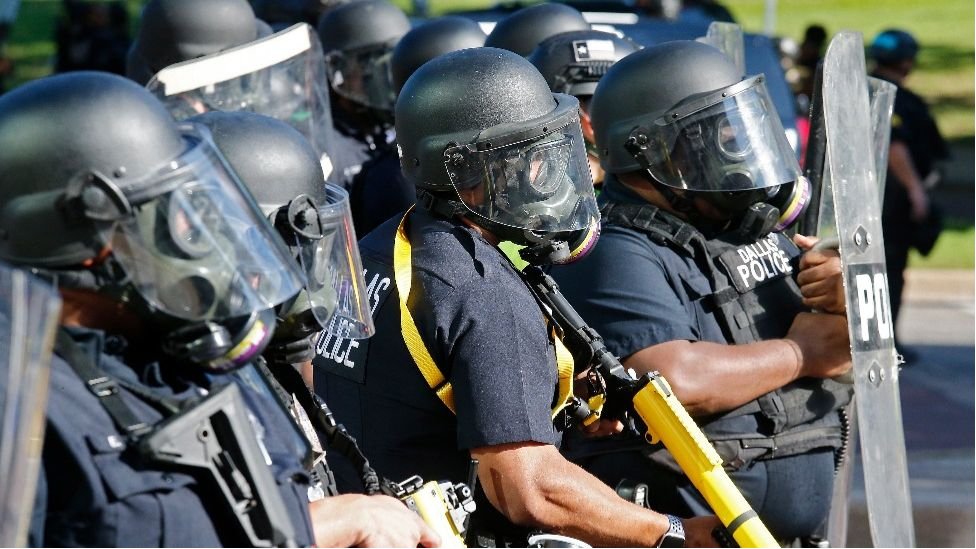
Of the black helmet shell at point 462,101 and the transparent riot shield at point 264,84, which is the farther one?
the transparent riot shield at point 264,84

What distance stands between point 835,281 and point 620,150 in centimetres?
69

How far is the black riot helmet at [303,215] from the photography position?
9.73 ft

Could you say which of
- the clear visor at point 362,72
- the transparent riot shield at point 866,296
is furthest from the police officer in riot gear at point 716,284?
the clear visor at point 362,72

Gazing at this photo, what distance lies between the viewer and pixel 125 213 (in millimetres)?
2301

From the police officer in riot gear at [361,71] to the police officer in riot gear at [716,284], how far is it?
7.47 ft

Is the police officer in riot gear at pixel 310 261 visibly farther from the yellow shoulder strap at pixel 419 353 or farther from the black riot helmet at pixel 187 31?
the black riot helmet at pixel 187 31

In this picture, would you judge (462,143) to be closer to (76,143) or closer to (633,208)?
(633,208)

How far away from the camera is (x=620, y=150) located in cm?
405

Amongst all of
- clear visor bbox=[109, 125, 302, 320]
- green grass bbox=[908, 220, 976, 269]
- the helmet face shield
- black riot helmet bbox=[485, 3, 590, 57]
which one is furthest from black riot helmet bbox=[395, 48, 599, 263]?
Result: green grass bbox=[908, 220, 976, 269]

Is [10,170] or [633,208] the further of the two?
[633,208]

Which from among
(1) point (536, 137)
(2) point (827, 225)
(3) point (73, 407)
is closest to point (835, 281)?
(2) point (827, 225)

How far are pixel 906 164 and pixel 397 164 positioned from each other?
14.8 feet

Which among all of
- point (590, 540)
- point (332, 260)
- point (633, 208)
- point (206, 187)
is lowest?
point (590, 540)

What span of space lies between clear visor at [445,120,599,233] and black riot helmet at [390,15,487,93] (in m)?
2.32
